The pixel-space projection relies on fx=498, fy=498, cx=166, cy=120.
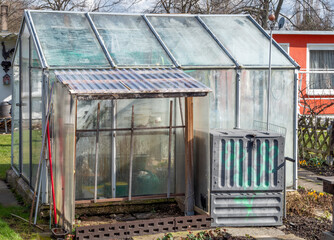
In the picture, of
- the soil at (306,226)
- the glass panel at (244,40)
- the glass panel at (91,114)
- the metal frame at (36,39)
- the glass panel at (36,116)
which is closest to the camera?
the soil at (306,226)

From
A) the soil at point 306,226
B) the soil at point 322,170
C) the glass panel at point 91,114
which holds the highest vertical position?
the glass panel at point 91,114

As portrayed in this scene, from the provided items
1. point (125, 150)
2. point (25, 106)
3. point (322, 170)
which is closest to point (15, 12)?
point (25, 106)

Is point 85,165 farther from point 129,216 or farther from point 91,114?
point 129,216

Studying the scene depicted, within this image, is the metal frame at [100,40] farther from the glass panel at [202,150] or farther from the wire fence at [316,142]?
the wire fence at [316,142]

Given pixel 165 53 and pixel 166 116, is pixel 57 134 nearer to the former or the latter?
pixel 166 116

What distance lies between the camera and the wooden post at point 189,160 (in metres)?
7.43

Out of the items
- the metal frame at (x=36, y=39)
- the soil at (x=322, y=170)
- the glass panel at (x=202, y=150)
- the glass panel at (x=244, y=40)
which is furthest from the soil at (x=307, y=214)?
the metal frame at (x=36, y=39)

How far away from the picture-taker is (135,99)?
7.71 metres

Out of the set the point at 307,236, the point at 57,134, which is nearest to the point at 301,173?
the point at 307,236

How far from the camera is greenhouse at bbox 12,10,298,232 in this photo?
690 centimetres

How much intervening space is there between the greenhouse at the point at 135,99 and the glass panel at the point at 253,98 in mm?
17

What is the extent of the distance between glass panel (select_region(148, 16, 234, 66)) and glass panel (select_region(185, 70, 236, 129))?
0.56ft

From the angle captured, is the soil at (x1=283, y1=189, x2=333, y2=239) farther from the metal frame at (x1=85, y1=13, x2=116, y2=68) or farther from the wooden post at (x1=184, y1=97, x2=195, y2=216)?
the metal frame at (x1=85, y1=13, x2=116, y2=68)

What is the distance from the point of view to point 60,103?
6.84 meters
